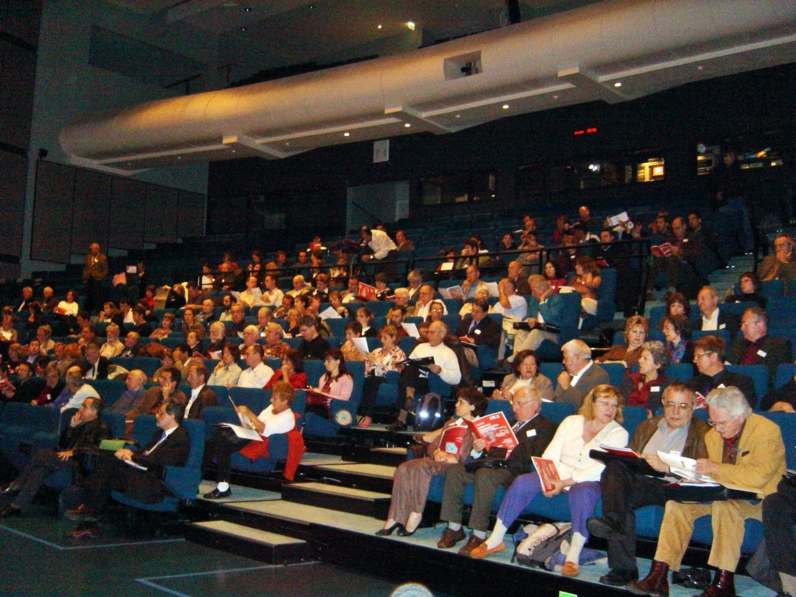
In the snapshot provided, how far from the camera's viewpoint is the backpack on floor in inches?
238

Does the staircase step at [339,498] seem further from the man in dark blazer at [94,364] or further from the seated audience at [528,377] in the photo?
the man in dark blazer at [94,364]

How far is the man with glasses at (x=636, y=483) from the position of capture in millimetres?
3836

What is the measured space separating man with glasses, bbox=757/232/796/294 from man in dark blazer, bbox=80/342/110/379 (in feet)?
22.5

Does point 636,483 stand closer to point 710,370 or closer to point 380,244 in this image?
point 710,370

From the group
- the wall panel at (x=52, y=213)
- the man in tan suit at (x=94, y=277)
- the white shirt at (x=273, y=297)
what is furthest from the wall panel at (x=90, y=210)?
the white shirt at (x=273, y=297)

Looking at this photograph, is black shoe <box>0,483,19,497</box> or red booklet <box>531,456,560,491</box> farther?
black shoe <box>0,483,19,497</box>

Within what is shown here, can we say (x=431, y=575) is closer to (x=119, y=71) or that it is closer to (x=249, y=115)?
(x=249, y=115)

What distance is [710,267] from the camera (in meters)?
8.23

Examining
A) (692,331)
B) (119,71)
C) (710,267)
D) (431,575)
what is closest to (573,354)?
(692,331)

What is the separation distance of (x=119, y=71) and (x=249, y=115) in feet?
17.6

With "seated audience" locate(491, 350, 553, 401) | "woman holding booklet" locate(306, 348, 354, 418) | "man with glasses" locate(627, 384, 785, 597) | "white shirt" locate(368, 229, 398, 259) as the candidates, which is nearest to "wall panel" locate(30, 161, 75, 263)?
"white shirt" locate(368, 229, 398, 259)

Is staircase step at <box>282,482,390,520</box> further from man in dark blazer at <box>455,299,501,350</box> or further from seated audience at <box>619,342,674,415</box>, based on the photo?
man in dark blazer at <box>455,299,501,350</box>

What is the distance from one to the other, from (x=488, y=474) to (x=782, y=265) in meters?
3.97

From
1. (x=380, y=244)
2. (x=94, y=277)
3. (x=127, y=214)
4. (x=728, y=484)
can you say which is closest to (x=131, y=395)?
(x=380, y=244)
